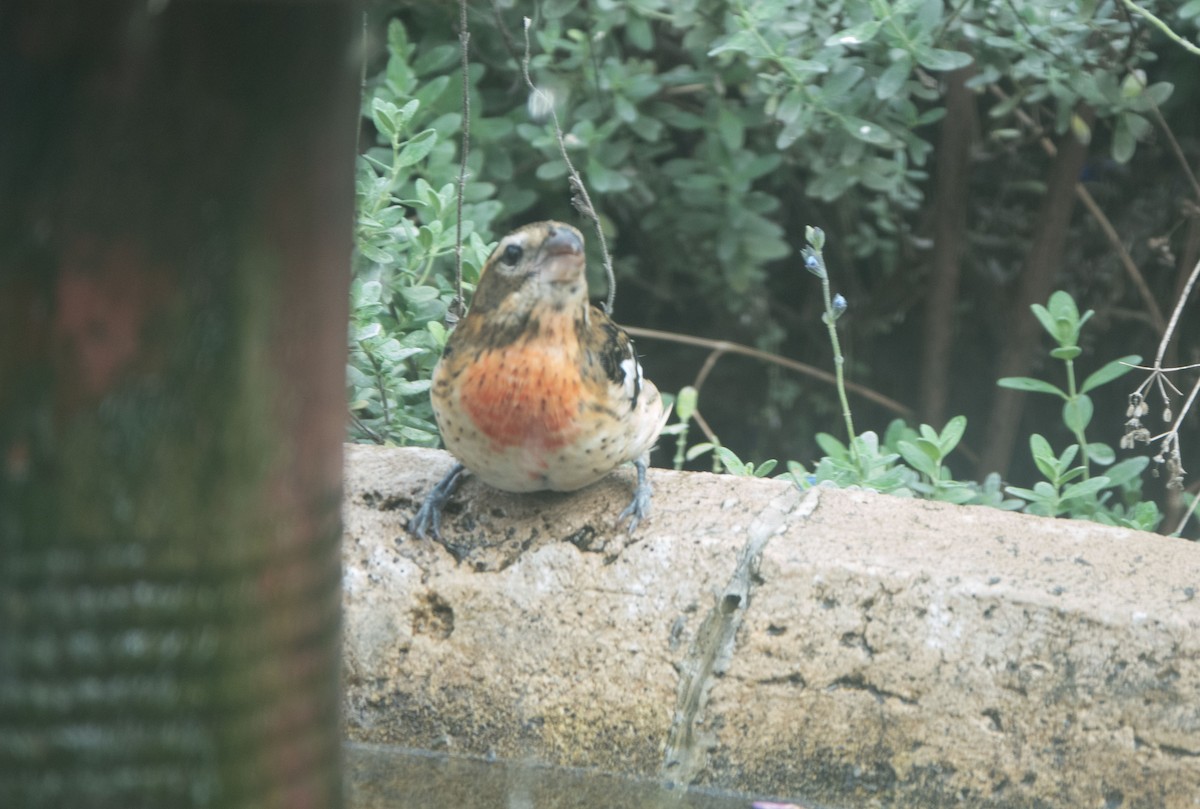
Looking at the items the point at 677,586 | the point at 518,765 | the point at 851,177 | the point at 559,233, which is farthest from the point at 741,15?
the point at 518,765

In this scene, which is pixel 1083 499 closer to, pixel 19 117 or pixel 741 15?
pixel 741 15

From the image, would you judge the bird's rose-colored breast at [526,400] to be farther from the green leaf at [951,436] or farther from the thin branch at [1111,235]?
the thin branch at [1111,235]

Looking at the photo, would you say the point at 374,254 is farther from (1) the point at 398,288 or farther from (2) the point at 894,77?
(2) the point at 894,77

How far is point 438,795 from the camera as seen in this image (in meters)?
2.50

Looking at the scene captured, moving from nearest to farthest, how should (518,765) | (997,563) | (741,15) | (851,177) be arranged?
(997,563), (518,765), (741,15), (851,177)

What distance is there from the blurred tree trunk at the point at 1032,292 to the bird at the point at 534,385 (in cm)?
262

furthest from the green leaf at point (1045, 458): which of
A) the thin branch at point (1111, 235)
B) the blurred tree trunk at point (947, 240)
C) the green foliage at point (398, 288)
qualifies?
the blurred tree trunk at point (947, 240)

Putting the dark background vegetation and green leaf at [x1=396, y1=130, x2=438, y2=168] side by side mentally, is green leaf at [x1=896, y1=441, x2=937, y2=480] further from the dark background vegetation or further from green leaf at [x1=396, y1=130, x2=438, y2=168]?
green leaf at [x1=396, y1=130, x2=438, y2=168]

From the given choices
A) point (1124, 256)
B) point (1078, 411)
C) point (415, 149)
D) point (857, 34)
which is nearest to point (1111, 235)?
point (1124, 256)

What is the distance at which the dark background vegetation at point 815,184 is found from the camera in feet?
12.6

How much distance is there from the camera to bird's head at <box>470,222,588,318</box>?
2604 millimetres

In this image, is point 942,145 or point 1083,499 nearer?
point 1083,499

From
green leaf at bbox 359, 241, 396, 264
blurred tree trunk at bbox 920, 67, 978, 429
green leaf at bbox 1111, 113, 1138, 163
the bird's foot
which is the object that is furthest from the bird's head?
blurred tree trunk at bbox 920, 67, 978, 429

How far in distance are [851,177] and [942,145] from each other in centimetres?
89
